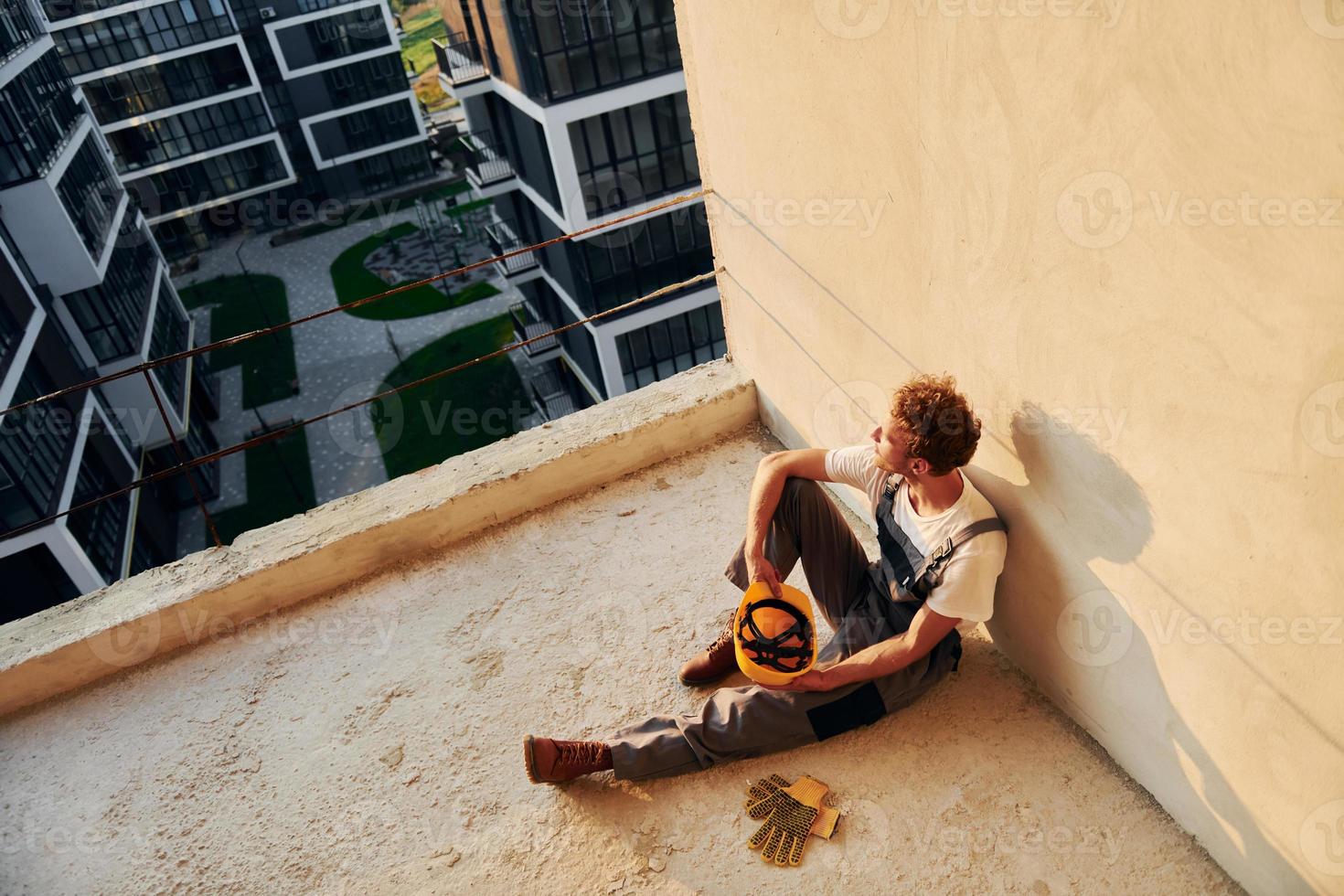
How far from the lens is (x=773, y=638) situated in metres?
2.51

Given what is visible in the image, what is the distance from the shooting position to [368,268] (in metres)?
21.7

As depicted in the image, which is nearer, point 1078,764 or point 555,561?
point 1078,764

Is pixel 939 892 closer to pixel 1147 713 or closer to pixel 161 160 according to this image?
pixel 1147 713

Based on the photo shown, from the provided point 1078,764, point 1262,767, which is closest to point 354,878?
point 1078,764

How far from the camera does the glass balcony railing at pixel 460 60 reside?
477 inches

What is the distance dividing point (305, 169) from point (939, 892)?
2614 centimetres

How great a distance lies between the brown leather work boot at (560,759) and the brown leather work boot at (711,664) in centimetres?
37
